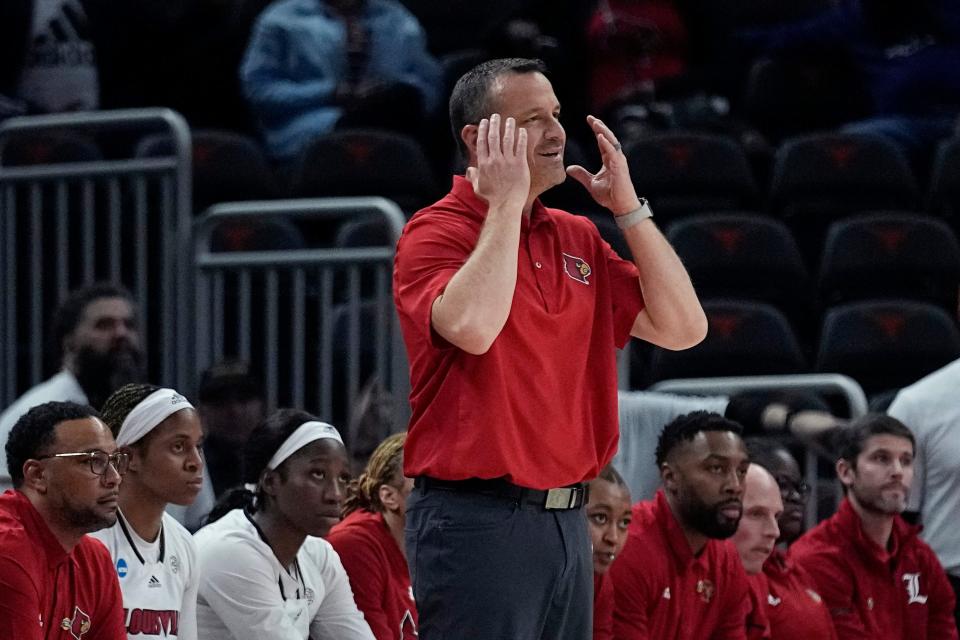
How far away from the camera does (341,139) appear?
27.0 feet

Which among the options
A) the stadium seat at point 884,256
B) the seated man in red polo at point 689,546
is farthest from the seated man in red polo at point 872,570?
the stadium seat at point 884,256

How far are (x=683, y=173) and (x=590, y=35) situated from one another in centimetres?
121

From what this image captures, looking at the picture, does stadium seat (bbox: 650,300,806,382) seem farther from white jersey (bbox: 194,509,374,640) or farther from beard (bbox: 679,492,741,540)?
white jersey (bbox: 194,509,374,640)

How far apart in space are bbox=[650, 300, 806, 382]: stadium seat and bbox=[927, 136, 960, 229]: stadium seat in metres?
1.48

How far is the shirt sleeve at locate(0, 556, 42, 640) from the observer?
4129 millimetres

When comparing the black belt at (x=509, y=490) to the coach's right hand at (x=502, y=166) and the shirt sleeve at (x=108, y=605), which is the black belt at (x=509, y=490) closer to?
the coach's right hand at (x=502, y=166)

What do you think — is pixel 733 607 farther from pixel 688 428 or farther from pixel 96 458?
pixel 96 458

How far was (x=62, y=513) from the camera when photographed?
4262 mm

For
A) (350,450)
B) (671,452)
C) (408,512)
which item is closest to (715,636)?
(671,452)

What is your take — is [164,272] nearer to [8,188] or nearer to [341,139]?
[8,188]

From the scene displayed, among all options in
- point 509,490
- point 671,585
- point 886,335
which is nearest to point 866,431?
point 671,585

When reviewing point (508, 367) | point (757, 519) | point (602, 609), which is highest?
point (508, 367)

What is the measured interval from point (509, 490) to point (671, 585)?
7.72 ft

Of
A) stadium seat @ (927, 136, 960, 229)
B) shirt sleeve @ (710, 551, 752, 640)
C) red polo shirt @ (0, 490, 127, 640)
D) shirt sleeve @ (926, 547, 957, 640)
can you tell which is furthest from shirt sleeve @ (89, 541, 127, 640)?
stadium seat @ (927, 136, 960, 229)
